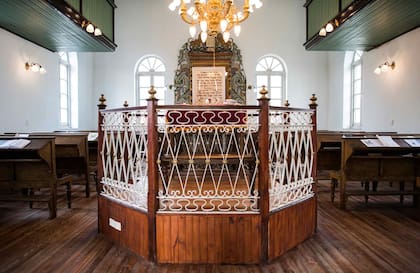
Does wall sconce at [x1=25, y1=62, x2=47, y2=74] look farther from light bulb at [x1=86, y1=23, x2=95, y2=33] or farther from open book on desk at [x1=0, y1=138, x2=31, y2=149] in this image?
open book on desk at [x1=0, y1=138, x2=31, y2=149]

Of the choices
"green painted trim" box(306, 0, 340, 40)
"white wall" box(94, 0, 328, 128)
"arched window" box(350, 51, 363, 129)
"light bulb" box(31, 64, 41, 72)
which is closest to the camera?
"green painted trim" box(306, 0, 340, 40)

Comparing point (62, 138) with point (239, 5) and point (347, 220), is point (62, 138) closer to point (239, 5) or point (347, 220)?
point (347, 220)

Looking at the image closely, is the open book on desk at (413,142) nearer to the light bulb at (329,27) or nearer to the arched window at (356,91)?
the light bulb at (329,27)

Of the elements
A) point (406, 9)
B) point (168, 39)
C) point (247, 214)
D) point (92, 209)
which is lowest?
point (92, 209)

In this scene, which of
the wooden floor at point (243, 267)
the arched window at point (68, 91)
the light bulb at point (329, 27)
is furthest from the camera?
the arched window at point (68, 91)

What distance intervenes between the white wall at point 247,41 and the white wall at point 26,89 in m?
1.40

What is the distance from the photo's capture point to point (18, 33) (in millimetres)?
6555

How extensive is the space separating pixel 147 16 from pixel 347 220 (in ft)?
26.0

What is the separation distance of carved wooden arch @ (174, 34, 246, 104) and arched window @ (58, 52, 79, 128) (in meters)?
2.81

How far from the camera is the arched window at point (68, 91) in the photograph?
892 cm

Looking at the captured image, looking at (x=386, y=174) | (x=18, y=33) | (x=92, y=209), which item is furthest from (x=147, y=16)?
(x=386, y=174)

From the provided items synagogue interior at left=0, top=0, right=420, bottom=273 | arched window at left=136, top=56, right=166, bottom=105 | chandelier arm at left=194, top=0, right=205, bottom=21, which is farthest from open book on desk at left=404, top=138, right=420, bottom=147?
arched window at left=136, top=56, right=166, bottom=105

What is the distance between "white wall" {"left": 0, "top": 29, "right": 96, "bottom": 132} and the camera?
6312 mm

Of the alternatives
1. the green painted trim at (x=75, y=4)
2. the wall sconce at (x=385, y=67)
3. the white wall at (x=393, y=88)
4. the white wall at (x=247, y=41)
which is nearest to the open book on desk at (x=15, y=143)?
the green painted trim at (x=75, y=4)
